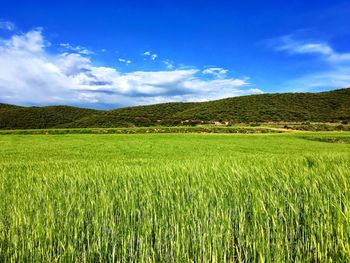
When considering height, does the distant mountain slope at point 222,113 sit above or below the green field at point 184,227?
above

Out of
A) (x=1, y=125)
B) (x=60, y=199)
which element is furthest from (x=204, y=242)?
(x=1, y=125)

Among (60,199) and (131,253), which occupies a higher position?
(60,199)

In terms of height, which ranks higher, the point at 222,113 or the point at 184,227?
the point at 222,113

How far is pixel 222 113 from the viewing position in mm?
82688

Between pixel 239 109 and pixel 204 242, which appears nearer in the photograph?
pixel 204 242

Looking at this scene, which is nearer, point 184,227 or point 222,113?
point 184,227

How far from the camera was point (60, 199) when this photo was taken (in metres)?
4.02

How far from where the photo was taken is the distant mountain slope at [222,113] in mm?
75250

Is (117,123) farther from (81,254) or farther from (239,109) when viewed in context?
(81,254)

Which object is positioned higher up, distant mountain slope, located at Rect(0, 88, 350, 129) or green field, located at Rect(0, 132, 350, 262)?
distant mountain slope, located at Rect(0, 88, 350, 129)

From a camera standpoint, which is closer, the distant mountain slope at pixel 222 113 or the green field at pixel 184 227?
the green field at pixel 184 227

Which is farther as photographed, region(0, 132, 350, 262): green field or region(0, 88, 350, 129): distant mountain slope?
region(0, 88, 350, 129): distant mountain slope

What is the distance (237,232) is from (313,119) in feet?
247

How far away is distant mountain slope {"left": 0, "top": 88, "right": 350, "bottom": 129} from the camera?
75.2 meters
